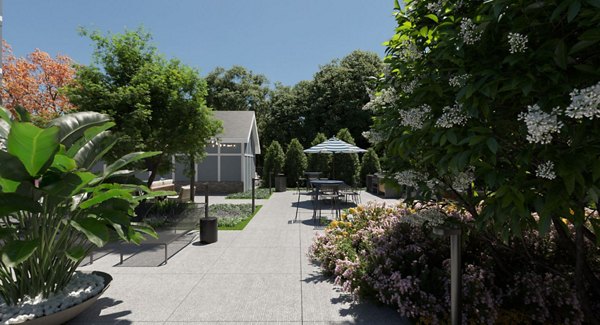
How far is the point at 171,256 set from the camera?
6.31 metres

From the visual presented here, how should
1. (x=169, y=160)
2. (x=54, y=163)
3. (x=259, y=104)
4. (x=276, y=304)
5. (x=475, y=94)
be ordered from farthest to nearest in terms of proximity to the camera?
(x=259, y=104), (x=169, y=160), (x=276, y=304), (x=54, y=163), (x=475, y=94)

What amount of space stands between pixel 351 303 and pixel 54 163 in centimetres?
378

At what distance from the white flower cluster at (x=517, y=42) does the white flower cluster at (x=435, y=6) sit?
776mm

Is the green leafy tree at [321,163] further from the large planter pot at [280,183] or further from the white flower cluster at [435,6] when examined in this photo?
the white flower cluster at [435,6]

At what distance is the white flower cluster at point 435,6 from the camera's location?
257cm

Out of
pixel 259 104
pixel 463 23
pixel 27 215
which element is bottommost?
pixel 27 215

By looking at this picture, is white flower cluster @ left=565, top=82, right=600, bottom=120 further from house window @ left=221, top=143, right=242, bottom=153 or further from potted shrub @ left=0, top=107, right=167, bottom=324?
house window @ left=221, top=143, right=242, bottom=153

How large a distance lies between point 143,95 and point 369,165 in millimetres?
16370

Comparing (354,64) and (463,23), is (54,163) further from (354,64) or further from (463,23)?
(354,64)

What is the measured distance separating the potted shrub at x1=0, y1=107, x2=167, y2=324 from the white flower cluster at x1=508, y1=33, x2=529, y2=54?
145 inches

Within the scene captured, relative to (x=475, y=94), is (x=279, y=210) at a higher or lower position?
lower

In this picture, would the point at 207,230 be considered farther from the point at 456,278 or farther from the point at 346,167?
the point at 346,167

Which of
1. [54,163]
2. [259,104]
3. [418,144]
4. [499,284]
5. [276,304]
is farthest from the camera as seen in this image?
[259,104]

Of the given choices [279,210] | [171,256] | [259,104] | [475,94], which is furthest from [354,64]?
[475,94]
